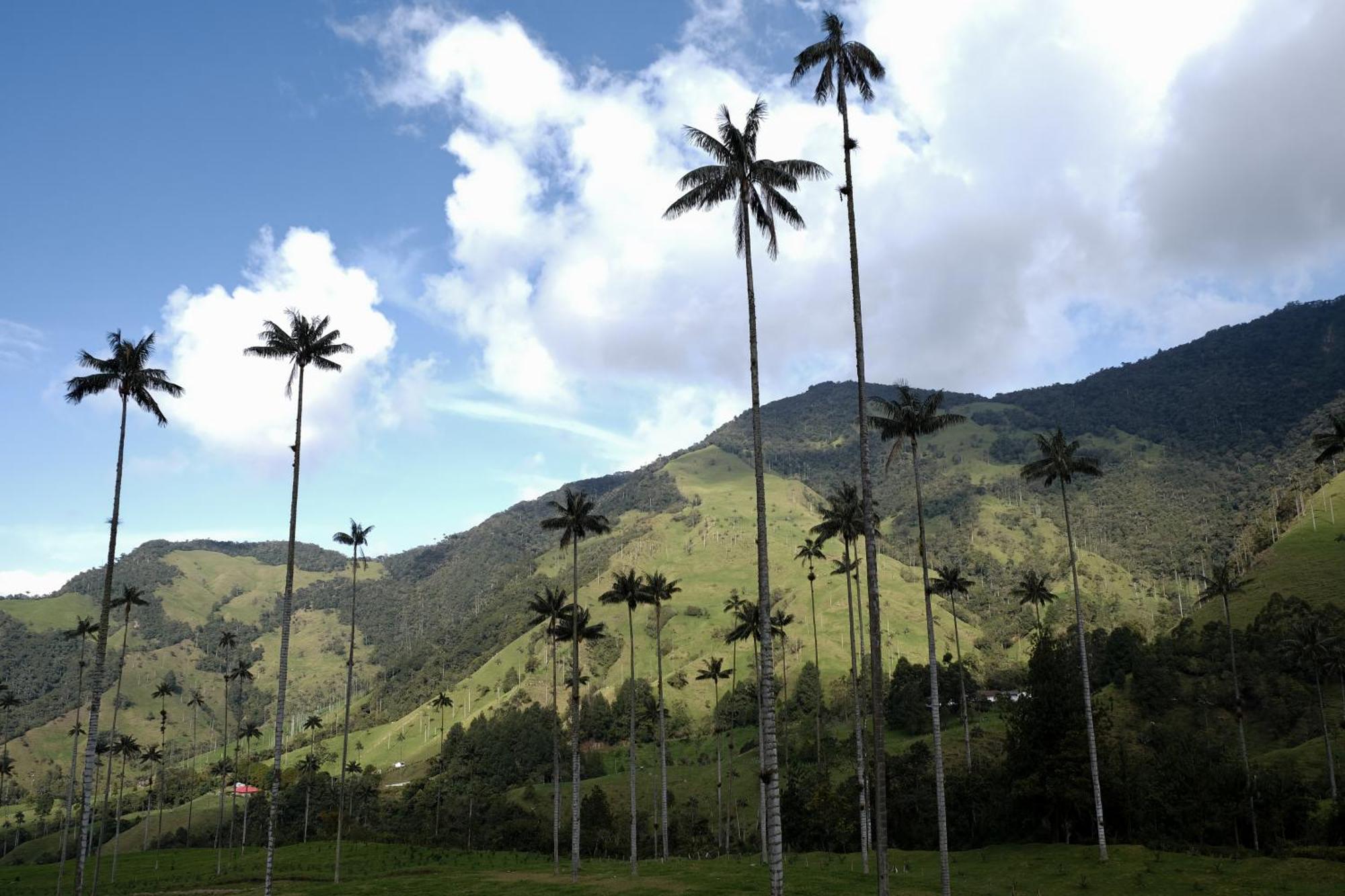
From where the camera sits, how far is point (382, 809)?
15288 cm

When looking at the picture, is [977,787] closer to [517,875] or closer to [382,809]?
[517,875]

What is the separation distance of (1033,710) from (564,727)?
145534mm

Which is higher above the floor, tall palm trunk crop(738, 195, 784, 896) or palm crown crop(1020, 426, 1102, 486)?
palm crown crop(1020, 426, 1102, 486)

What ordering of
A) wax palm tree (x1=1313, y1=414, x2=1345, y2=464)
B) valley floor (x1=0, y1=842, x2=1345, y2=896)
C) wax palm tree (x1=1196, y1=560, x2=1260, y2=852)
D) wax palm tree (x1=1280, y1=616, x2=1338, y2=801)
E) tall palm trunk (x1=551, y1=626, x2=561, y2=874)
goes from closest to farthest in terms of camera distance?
valley floor (x1=0, y1=842, x2=1345, y2=896), wax palm tree (x1=1313, y1=414, x2=1345, y2=464), wax palm tree (x1=1196, y1=560, x2=1260, y2=852), tall palm trunk (x1=551, y1=626, x2=561, y2=874), wax palm tree (x1=1280, y1=616, x2=1338, y2=801)

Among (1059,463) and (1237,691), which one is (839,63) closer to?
(1059,463)

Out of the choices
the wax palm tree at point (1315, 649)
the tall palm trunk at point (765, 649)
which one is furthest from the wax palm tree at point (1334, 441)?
the tall palm trunk at point (765, 649)

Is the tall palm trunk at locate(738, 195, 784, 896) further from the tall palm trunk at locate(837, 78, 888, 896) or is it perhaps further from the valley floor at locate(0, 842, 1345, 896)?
the valley floor at locate(0, 842, 1345, 896)

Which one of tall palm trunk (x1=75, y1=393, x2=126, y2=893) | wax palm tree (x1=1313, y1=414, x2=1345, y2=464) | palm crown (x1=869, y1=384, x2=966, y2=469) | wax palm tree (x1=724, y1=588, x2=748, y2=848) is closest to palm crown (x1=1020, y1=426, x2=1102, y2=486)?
wax palm tree (x1=1313, y1=414, x2=1345, y2=464)

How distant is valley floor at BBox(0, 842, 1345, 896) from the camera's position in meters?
45.9

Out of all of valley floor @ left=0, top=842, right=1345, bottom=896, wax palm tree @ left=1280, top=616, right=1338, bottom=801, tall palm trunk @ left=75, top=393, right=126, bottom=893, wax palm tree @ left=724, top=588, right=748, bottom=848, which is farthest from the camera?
wax palm tree @ left=724, top=588, right=748, bottom=848

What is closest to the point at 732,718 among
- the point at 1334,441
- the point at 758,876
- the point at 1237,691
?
the point at 1237,691

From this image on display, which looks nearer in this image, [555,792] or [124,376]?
[124,376]

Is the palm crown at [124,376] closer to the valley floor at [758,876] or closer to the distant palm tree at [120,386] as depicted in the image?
the distant palm tree at [120,386]

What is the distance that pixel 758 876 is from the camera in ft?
176
